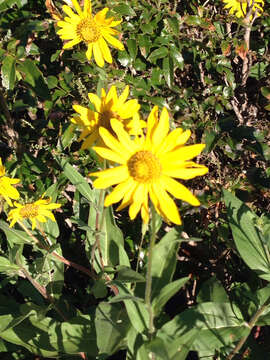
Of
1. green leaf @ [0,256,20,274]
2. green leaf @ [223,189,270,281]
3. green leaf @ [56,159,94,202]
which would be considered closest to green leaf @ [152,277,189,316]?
green leaf @ [223,189,270,281]

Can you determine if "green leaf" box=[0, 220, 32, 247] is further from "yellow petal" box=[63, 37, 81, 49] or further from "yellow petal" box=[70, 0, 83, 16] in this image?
"yellow petal" box=[70, 0, 83, 16]

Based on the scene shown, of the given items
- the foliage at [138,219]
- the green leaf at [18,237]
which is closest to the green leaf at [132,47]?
the foliage at [138,219]

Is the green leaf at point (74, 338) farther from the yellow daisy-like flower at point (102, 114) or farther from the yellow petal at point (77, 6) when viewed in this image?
the yellow petal at point (77, 6)

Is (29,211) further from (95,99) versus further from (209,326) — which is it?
(209,326)

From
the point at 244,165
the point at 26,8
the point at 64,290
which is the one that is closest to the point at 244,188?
the point at 244,165

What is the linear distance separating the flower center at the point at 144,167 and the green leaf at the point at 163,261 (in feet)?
1.85

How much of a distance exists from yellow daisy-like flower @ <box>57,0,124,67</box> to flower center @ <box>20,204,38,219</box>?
0.88 meters

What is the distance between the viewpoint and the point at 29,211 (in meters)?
2.07

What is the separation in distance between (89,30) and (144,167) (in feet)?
3.85

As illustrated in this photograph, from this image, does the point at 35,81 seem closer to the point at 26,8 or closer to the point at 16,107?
the point at 16,107

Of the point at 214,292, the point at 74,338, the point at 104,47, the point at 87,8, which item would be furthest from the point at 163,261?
the point at 87,8

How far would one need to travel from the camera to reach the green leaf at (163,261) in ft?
6.71

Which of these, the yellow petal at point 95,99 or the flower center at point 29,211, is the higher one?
the yellow petal at point 95,99

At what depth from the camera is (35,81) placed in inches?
90.2
